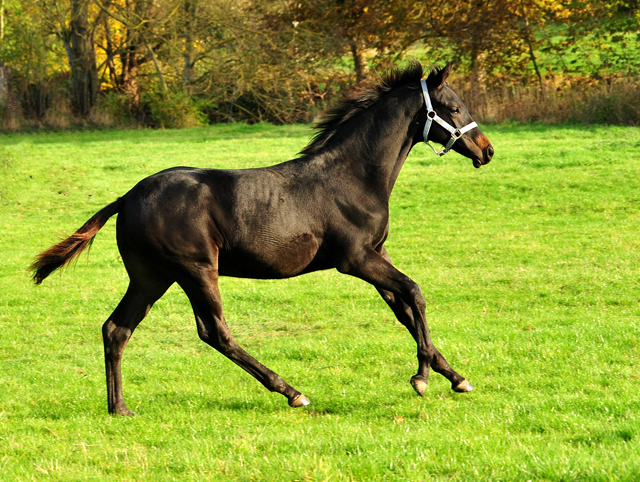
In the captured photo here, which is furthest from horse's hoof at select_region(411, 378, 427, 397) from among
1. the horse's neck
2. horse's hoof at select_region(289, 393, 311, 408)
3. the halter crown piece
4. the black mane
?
the black mane

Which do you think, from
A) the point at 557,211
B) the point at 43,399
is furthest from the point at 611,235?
the point at 43,399

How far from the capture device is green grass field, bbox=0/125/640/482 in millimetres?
4926

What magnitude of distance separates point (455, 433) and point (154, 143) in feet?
70.9

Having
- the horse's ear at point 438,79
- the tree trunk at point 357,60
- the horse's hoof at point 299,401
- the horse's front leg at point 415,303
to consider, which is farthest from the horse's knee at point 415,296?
the tree trunk at point 357,60

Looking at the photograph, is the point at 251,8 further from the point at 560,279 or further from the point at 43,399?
the point at 43,399

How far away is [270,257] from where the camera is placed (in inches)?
250

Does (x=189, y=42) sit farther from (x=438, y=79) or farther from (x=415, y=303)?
(x=415, y=303)

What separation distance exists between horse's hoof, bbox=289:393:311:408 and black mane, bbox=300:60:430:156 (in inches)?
84.6

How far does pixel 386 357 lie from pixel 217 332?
2154 mm

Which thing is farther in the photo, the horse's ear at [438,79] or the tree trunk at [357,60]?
the tree trunk at [357,60]

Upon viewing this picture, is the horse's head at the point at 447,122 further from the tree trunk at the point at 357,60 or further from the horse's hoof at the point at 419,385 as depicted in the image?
the tree trunk at the point at 357,60

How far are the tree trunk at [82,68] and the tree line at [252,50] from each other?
5cm

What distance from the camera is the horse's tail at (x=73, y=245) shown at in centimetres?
640

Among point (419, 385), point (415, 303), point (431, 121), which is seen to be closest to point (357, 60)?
point (431, 121)
